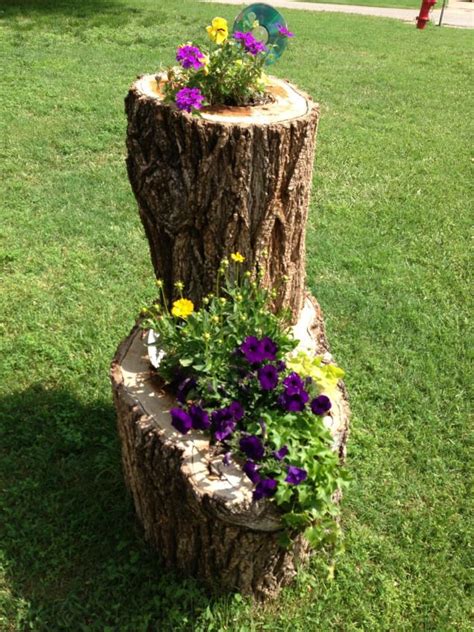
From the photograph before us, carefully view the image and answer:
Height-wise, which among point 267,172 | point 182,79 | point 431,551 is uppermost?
point 182,79

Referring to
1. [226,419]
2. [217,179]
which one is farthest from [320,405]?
[217,179]

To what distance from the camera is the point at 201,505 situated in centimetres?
202

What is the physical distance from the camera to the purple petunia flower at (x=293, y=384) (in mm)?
2080

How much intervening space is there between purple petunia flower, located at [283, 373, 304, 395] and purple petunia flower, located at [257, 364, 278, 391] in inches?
1.8

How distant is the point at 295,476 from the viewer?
1907 millimetres

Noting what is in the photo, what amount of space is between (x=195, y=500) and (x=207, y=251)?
904 mm

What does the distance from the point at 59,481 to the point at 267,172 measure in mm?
1574

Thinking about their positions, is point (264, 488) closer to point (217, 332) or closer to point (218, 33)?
point (217, 332)

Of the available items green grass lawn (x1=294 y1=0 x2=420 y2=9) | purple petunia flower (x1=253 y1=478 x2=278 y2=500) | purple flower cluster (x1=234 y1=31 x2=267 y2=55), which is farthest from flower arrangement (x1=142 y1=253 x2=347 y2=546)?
green grass lawn (x1=294 y1=0 x2=420 y2=9)

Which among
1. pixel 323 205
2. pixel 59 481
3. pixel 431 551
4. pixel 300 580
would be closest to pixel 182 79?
pixel 59 481

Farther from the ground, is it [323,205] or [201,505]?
[201,505]

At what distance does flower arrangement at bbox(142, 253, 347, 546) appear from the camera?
1.96 m

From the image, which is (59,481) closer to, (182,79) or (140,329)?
(140,329)

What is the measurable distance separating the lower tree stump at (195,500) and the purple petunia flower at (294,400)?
0.65 feet
